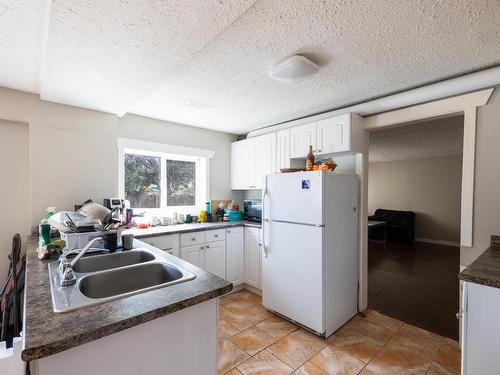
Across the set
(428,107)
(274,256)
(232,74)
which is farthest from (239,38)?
(274,256)

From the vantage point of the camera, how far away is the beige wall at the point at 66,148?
7.33ft

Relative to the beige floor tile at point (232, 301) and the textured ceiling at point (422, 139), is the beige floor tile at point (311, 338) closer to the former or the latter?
the beige floor tile at point (232, 301)

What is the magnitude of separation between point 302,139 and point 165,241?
75.8 inches

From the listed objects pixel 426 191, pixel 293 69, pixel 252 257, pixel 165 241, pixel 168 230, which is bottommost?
pixel 252 257

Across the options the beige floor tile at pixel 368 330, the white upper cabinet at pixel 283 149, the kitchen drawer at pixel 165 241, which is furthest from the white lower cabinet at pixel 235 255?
the beige floor tile at pixel 368 330

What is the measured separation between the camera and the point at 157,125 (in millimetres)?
3170

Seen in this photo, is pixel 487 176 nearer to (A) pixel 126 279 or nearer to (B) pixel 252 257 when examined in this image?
(B) pixel 252 257

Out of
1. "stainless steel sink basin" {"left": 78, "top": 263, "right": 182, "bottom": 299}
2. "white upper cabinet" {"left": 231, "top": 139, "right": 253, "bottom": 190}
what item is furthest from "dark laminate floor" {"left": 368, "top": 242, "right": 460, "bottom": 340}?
"stainless steel sink basin" {"left": 78, "top": 263, "right": 182, "bottom": 299}

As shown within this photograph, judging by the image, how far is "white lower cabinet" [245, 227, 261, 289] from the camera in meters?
3.10

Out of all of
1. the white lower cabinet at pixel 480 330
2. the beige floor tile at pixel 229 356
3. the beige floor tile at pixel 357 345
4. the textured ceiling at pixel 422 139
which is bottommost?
the beige floor tile at pixel 357 345

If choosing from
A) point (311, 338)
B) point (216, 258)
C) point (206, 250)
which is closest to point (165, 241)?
point (206, 250)

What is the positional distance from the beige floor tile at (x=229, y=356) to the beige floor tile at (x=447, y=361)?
1.44 metres

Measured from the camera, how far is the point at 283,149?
309 cm

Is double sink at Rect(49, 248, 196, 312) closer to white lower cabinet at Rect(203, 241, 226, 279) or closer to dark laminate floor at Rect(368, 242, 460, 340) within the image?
white lower cabinet at Rect(203, 241, 226, 279)
